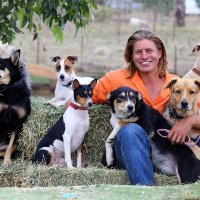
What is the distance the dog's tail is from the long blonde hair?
1.15m

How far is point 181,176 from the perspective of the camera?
555 cm

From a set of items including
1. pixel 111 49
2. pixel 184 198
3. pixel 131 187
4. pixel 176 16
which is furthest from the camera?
pixel 176 16

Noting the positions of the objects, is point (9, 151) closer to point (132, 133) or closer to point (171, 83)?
point (132, 133)

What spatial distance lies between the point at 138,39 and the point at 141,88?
497 mm

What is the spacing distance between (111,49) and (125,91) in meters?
13.6

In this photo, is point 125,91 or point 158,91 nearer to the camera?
point 125,91

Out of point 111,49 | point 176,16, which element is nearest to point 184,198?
point 111,49

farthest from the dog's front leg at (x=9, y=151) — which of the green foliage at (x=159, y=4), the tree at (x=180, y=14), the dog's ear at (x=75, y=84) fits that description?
the green foliage at (x=159, y=4)

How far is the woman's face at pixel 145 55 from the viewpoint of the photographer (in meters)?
5.98

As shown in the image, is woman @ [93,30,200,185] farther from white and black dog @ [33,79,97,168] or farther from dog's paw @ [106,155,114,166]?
white and black dog @ [33,79,97,168]

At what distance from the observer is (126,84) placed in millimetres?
6094

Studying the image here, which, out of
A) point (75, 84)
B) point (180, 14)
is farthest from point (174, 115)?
point (180, 14)

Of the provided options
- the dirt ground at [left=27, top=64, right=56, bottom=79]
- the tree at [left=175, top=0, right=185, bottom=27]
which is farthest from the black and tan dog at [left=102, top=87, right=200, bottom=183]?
the tree at [left=175, top=0, right=185, bottom=27]

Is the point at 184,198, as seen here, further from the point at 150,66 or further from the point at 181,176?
the point at 150,66
